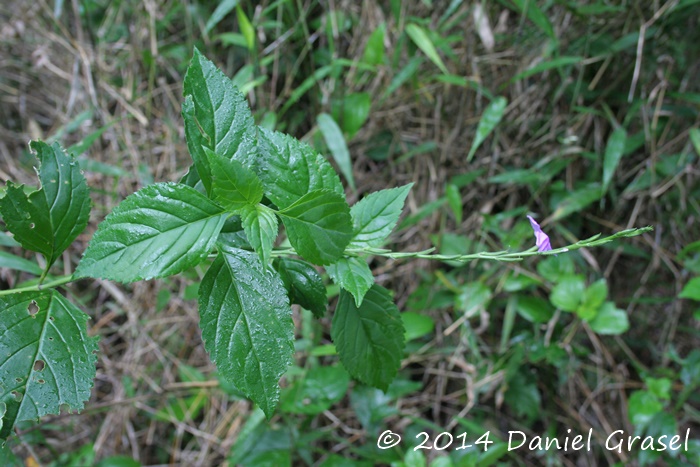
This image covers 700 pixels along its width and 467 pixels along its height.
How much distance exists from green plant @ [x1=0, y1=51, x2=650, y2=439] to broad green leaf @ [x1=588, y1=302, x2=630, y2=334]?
95 cm

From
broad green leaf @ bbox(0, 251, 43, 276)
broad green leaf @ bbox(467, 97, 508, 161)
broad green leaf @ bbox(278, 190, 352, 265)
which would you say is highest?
broad green leaf @ bbox(278, 190, 352, 265)

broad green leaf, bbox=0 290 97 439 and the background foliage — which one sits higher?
broad green leaf, bbox=0 290 97 439

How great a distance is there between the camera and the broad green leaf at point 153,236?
25.6 inches

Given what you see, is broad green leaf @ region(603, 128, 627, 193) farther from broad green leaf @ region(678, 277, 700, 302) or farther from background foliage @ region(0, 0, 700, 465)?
broad green leaf @ region(678, 277, 700, 302)

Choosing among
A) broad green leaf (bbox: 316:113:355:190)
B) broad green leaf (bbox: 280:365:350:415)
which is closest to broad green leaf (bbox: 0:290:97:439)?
broad green leaf (bbox: 280:365:350:415)

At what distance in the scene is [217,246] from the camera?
742 millimetres

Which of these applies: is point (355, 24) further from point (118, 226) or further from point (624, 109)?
point (118, 226)

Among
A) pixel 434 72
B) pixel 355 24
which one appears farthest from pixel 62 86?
pixel 434 72

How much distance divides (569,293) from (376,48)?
97 cm

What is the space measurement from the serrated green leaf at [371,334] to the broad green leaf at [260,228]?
178 millimetres

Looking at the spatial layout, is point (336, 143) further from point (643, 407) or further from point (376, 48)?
point (643, 407)

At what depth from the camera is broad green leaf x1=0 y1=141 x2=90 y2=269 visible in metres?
0.74

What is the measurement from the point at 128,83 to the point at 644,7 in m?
1.91

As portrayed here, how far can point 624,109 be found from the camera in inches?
74.3
